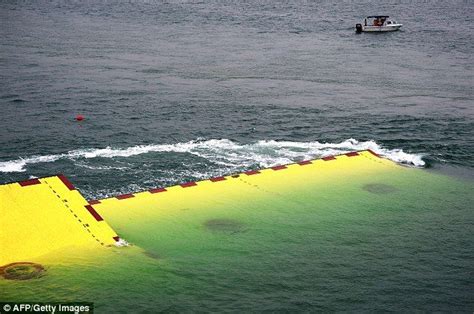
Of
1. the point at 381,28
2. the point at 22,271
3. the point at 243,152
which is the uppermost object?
the point at 381,28

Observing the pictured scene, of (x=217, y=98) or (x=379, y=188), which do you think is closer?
(x=379, y=188)

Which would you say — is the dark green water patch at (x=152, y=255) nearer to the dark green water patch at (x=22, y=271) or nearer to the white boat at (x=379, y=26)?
the dark green water patch at (x=22, y=271)

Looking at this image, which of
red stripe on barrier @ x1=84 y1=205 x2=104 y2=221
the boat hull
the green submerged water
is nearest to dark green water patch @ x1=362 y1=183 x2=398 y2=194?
the green submerged water

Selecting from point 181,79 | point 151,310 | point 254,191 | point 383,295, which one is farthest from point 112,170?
point 181,79

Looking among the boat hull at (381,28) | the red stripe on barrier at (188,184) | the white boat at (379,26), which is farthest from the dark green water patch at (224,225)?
the boat hull at (381,28)

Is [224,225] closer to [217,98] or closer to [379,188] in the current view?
[379,188]

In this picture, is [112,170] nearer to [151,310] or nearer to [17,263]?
[17,263]

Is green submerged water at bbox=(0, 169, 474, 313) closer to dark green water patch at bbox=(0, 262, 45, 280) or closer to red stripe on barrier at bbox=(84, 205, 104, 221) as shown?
dark green water patch at bbox=(0, 262, 45, 280)

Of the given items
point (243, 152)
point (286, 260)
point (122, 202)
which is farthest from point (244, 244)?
point (243, 152)
